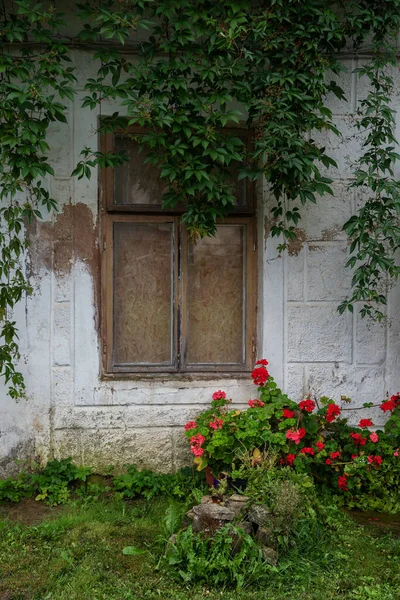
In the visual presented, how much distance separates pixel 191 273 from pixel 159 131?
1.00 m

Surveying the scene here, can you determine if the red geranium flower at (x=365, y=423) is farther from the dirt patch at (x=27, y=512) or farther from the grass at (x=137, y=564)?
the dirt patch at (x=27, y=512)

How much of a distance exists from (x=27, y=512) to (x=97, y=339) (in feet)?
3.86

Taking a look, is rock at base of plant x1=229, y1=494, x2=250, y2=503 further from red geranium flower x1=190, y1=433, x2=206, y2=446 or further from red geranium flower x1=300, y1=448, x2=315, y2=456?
red geranium flower x1=300, y1=448, x2=315, y2=456

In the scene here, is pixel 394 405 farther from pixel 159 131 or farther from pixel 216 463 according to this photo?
pixel 159 131

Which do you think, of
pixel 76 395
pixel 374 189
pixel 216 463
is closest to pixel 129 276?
pixel 76 395

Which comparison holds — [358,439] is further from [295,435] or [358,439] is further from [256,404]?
[256,404]

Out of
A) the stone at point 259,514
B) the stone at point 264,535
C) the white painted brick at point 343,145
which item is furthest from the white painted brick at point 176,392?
the white painted brick at point 343,145

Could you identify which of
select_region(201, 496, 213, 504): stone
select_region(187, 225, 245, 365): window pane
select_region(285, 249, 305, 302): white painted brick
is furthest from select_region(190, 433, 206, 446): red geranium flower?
select_region(285, 249, 305, 302): white painted brick

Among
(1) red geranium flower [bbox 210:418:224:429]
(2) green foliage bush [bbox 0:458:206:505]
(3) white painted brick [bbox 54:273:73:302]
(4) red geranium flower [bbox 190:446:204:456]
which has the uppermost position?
(3) white painted brick [bbox 54:273:73:302]

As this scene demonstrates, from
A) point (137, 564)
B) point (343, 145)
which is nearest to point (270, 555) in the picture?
point (137, 564)

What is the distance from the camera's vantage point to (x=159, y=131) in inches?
165

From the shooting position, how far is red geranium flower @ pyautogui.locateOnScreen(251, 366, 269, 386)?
4148 millimetres

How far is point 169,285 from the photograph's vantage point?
4.41 metres

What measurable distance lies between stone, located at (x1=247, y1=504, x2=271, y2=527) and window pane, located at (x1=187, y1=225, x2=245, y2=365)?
137 centimetres
